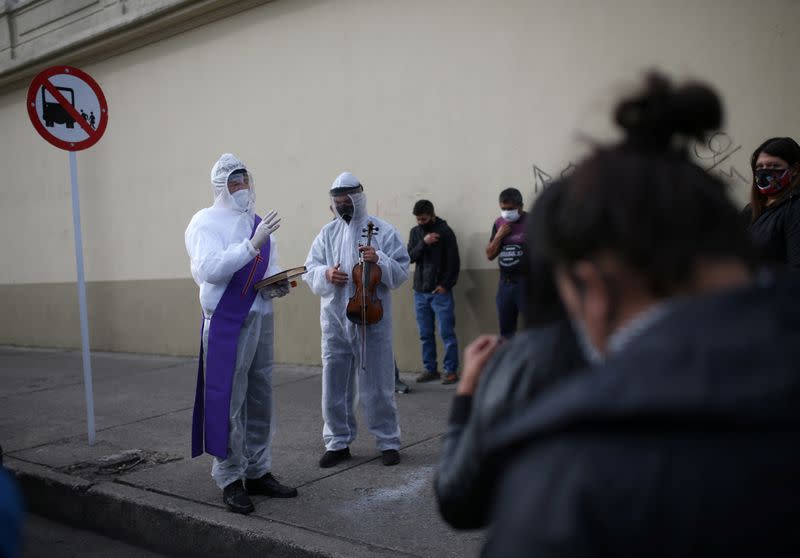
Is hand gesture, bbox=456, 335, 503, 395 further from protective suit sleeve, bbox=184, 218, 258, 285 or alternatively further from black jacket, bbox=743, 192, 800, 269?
protective suit sleeve, bbox=184, 218, 258, 285

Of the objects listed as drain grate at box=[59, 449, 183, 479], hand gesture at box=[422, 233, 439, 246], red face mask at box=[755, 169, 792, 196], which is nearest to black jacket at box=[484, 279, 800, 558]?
red face mask at box=[755, 169, 792, 196]

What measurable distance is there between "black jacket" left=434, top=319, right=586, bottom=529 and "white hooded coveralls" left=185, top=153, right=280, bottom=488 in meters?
2.96

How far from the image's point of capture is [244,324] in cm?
436

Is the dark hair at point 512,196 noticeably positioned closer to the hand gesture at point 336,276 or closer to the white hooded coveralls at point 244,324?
the hand gesture at point 336,276

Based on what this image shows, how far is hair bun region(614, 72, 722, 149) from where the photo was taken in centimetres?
112

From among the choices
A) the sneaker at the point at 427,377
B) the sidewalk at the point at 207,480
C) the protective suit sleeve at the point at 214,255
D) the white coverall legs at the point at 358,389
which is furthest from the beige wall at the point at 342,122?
the protective suit sleeve at the point at 214,255

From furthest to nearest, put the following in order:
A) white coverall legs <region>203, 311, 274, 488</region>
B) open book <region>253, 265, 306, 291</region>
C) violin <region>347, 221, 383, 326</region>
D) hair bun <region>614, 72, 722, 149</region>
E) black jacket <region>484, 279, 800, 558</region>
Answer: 1. violin <region>347, 221, 383, 326</region>
2. open book <region>253, 265, 306, 291</region>
3. white coverall legs <region>203, 311, 274, 488</region>
4. hair bun <region>614, 72, 722, 149</region>
5. black jacket <region>484, 279, 800, 558</region>

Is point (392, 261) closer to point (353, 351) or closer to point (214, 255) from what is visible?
point (353, 351)

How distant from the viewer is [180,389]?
7.92m

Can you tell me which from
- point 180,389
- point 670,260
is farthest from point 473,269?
point 670,260

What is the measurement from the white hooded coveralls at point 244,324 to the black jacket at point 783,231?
2644 mm

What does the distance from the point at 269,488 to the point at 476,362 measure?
3.26 metres

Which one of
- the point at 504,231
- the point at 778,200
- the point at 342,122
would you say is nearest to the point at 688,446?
the point at 778,200

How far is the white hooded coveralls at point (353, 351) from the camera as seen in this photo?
16.5 ft
